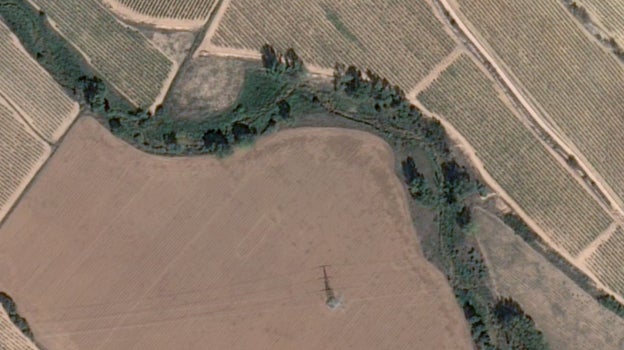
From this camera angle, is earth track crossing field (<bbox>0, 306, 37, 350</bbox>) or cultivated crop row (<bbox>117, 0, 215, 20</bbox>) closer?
cultivated crop row (<bbox>117, 0, 215, 20</bbox>)

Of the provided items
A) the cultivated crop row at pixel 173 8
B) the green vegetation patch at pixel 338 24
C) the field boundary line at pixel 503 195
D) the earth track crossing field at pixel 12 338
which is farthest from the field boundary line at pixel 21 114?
the field boundary line at pixel 503 195

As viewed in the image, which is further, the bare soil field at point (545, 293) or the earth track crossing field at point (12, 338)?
the earth track crossing field at point (12, 338)

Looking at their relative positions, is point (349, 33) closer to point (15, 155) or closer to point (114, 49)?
point (114, 49)

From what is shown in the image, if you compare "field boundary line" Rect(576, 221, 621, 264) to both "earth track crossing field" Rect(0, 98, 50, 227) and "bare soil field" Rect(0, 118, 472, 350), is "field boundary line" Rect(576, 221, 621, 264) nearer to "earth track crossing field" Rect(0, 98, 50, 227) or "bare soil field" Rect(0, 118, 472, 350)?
"bare soil field" Rect(0, 118, 472, 350)

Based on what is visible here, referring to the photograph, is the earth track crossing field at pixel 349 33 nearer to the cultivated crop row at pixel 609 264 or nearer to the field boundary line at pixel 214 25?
the field boundary line at pixel 214 25

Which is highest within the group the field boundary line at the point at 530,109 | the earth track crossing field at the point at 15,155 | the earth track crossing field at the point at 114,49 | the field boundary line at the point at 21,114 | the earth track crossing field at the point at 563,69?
the earth track crossing field at the point at 563,69

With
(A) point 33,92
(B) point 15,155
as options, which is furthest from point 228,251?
(A) point 33,92

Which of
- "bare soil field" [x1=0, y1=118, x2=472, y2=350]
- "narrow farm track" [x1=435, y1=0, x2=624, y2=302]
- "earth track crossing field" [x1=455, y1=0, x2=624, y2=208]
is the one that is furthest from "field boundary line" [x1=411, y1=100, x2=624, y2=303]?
"earth track crossing field" [x1=455, y1=0, x2=624, y2=208]
